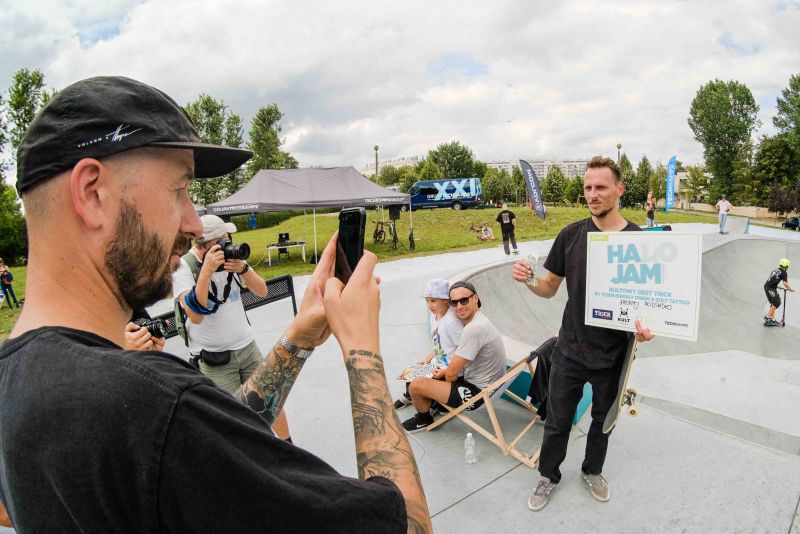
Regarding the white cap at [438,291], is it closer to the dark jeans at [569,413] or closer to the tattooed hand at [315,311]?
the dark jeans at [569,413]

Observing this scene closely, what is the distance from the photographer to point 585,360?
2928 mm

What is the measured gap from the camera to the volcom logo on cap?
0.81 m

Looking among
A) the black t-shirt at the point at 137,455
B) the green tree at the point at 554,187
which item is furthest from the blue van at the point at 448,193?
the green tree at the point at 554,187

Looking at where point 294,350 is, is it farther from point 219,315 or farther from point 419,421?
point 419,421

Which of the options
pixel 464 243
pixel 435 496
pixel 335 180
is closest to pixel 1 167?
pixel 335 180

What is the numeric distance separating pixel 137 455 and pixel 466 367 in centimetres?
357

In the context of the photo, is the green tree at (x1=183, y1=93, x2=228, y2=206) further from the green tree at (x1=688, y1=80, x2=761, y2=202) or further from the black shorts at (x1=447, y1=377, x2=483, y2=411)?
the green tree at (x1=688, y1=80, x2=761, y2=202)

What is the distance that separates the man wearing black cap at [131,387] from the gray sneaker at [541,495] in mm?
2466

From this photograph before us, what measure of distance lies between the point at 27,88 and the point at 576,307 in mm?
39312

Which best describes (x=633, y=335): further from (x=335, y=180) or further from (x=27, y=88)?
(x=27, y=88)

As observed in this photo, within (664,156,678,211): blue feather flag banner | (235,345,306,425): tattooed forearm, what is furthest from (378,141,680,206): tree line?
(235,345,306,425): tattooed forearm

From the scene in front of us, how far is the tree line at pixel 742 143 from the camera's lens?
46.7 m

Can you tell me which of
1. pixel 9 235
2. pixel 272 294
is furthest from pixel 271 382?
pixel 9 235

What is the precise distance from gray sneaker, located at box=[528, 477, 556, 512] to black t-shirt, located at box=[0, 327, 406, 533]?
2.75m
